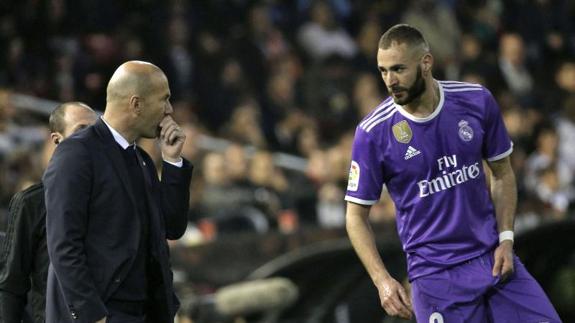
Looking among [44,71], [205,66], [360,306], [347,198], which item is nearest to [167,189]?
[347,198]

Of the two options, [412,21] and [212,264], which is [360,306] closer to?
[212,264]

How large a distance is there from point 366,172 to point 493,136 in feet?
2.17

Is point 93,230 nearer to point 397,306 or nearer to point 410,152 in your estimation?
point 397,306

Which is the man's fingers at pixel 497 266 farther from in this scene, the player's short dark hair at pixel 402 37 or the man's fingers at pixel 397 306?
the player's short dark hair at pixel 402 37

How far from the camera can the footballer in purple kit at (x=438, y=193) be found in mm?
5867

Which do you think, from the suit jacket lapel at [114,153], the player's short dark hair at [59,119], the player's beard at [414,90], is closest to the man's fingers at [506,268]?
the player's beard at [414,90]

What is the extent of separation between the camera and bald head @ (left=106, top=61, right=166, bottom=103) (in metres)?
5.09

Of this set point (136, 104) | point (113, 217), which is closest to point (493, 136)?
point (136, 104)

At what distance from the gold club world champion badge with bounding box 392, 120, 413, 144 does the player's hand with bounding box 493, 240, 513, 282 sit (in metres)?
0.69

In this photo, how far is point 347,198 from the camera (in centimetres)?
602

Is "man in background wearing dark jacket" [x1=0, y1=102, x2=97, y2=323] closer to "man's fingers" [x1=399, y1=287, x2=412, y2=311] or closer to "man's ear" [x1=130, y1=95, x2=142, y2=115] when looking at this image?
"man's ear" [x1=130, y1=95, x2=142, y2=115]

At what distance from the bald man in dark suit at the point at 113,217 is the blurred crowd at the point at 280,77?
5426 millimetres

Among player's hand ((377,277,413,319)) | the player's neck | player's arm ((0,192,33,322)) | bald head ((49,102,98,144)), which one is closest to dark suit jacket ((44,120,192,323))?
player's arm ((0,192,33,322))

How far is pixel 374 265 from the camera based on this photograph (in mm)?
5836
